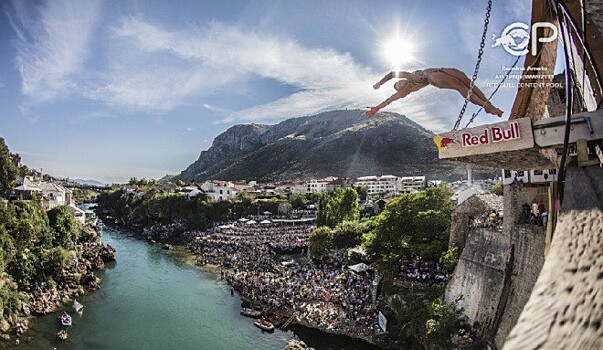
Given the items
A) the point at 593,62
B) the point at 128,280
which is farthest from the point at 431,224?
the point at 128,280

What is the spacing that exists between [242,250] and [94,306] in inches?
710

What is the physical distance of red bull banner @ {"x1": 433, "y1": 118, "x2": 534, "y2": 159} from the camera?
4.28 meters

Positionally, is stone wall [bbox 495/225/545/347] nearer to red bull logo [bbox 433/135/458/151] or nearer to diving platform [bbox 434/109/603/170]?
diving platform [bbox 434/109/603/170]

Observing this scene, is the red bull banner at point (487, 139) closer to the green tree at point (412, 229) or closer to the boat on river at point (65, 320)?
the green tree at point (412, 229)

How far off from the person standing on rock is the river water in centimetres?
1604

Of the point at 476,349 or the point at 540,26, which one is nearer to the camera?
the point at 540,26

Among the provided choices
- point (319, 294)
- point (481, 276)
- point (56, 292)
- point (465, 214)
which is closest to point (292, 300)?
point (319, 294)

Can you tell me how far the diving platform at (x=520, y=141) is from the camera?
3014 mm

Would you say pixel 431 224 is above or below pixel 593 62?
below

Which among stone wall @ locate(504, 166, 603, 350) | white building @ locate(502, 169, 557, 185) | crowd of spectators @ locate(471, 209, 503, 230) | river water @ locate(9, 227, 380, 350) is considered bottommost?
river water @ locate(9, 227, 380, 350)

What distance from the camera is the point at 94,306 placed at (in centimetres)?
2678

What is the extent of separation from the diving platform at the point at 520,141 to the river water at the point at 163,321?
667 inches

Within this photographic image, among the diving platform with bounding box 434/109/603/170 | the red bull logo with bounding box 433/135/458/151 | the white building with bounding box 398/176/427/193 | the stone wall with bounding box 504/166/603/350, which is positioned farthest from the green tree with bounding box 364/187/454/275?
the white building with bounding box 398/176/427/193

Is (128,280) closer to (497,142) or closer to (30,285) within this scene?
(30,285)
